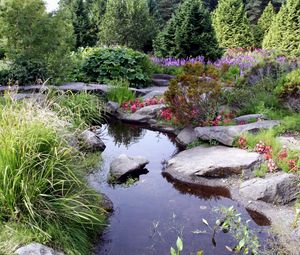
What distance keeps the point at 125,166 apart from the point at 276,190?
2.05 meters

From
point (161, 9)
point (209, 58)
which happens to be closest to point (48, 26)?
point (209, 58)

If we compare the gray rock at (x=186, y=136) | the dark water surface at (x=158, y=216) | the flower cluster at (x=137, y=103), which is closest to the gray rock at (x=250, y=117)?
the gray rock at (x=186, y=136)

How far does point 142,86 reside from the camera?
36.7 ft

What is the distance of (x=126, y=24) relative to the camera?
1456cm

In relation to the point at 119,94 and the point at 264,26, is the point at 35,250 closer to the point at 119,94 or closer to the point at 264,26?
the point at 119,94

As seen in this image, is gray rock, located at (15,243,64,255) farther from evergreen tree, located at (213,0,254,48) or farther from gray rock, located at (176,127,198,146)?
evergreen tree, located at (213,0,254,48)

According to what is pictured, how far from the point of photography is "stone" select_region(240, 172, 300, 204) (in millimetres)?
4520

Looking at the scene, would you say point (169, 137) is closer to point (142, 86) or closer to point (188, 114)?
point (188, 114)

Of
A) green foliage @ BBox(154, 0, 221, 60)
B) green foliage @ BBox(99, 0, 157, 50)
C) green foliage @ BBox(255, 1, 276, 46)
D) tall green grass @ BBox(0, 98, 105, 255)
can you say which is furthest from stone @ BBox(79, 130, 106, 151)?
green foliage @ BBox(255, 1, 276, 46)

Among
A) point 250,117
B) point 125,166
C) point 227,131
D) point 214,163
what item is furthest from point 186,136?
point 125,166

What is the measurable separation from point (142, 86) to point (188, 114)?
4431 millimetres

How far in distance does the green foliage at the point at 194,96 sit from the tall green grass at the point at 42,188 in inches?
134

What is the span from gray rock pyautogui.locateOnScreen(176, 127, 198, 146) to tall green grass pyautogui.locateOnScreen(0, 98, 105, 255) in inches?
124

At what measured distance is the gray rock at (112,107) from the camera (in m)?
8.86
